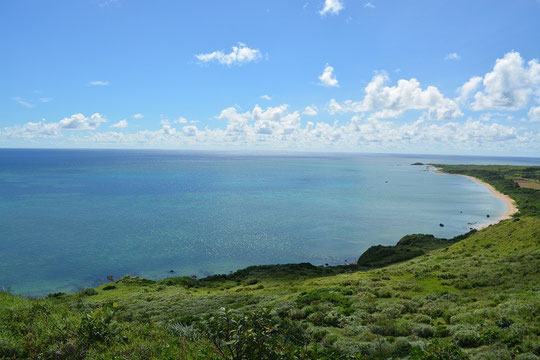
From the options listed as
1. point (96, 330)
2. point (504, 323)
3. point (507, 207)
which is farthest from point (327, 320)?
point (507, 207)

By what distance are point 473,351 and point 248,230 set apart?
2986 inches

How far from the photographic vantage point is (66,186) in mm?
155375

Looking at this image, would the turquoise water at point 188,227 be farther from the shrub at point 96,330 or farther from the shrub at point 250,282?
the shrub at point 96,330

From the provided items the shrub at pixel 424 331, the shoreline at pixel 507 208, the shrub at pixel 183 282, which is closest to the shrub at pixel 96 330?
the shrub at pixel 424 331

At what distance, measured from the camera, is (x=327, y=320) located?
2008 cm

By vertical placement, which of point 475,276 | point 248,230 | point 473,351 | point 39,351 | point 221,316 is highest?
point 221,316

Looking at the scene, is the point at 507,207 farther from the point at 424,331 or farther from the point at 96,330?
the point at 96,330

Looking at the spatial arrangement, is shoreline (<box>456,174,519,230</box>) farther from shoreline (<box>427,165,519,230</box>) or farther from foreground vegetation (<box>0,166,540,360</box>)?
foreground vegetation (<box>0,166,540,360</box>)

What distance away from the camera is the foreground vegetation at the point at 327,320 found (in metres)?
9.36

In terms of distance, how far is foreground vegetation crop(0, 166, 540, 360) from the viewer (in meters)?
9.36

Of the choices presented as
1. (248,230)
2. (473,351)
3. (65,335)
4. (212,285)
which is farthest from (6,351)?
(248,230)

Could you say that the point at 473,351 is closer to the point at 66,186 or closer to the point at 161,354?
the point at 161,354

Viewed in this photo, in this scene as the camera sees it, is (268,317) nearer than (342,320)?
Yes

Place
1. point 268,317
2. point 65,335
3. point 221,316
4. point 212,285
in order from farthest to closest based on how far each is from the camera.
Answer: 1. point 212,285
2. point 65,335
3. point 221,316
4. point 268,317
